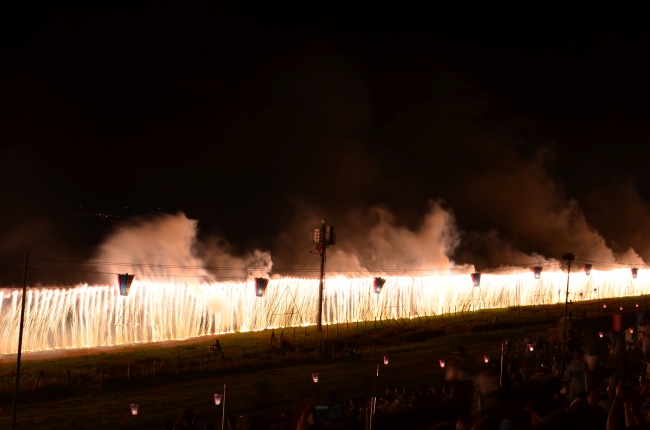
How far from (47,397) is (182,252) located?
41397 millimetres

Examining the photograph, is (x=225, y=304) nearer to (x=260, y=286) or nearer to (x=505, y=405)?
(x=260, y=286)

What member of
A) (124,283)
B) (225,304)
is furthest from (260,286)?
(124,283)

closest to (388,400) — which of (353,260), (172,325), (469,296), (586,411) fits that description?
(586,411)

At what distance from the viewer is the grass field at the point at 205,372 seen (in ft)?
65.2

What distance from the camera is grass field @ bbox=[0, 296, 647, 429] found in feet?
65.2

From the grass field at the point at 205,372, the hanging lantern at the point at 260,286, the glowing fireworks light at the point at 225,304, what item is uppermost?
the hanging lantern at the point at 260,286

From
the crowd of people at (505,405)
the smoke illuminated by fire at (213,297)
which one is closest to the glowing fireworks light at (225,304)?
the smoke illuminated by fire at (213,297)

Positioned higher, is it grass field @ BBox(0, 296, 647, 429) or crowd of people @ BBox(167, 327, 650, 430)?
crowd of people @ BBox(167, 327, 650, 430)

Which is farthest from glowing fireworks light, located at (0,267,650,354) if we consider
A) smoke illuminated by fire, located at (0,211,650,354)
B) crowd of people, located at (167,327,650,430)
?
crowd of people, located at (167,327,650,430)

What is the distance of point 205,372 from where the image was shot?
26484mm

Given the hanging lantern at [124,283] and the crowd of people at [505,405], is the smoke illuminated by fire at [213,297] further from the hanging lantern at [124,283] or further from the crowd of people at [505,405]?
the crowd of people at [505,405]

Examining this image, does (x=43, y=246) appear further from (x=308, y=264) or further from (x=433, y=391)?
(x=433, y=391)

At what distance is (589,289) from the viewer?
220ft

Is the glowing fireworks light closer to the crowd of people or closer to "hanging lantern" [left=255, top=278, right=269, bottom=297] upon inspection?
"hanging lantern" [left=255, top=278, right=269, bottom=297]
